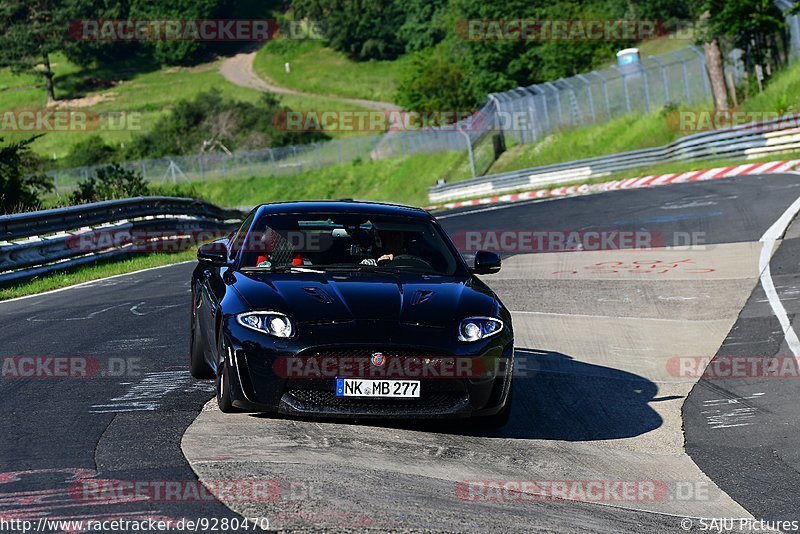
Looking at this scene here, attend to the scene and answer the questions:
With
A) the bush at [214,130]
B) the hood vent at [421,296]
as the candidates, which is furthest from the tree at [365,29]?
the hood vent at [421,296]

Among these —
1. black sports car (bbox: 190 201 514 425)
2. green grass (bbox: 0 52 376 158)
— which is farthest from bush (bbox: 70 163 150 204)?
green grass (bbox: 0 52 376 158)

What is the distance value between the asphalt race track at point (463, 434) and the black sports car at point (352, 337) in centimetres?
20

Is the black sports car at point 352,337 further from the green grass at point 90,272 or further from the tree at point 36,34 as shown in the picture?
the tree at point 36,34

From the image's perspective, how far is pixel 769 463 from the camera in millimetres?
6992

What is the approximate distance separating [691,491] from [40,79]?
124408mm

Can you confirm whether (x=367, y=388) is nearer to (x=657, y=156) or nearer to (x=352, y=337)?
(x=352, y=337)

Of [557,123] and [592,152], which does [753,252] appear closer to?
[592,152]

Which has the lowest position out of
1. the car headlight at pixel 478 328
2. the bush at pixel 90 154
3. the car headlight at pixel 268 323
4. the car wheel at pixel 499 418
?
the bush at pixel 90 154

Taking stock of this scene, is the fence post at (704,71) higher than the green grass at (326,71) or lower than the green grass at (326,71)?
higher

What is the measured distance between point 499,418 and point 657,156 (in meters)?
35.0

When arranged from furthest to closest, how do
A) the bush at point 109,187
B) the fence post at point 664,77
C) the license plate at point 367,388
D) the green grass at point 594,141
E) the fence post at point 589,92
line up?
the fence post at point 589,92 < the fence post at point 664,77 < the green grass at point 594,141 < the bush at point 109,187 < the license plate at point 367,388

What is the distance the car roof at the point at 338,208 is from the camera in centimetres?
881

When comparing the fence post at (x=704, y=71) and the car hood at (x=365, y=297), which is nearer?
the car hood at (x=365, y=297)

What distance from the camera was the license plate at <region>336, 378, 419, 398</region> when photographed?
6.89 metres
